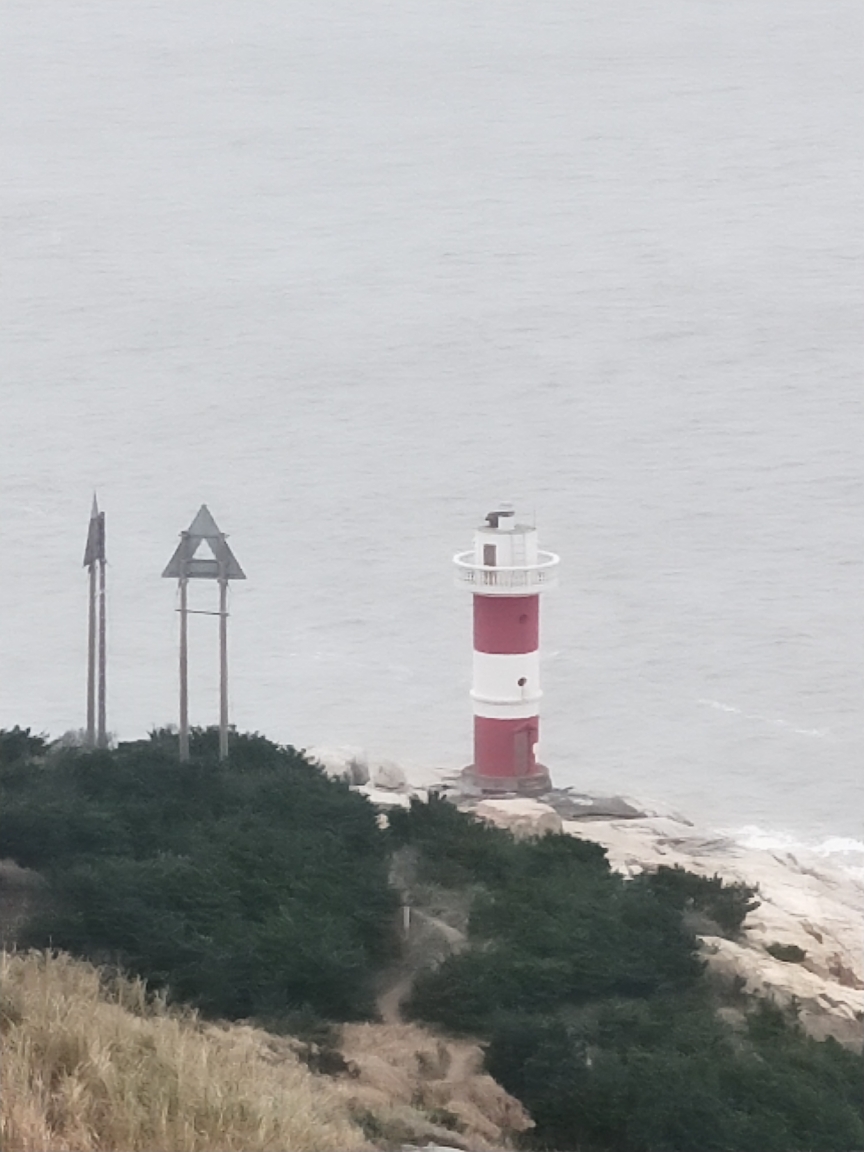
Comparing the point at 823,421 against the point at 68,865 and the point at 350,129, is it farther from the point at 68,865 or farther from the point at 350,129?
the point at 68,865

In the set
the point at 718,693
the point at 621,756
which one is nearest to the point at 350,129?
the point at 718,693

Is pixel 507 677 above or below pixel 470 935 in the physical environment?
above

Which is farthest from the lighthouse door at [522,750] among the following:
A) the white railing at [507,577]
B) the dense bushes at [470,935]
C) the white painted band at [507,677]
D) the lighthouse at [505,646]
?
the dense bushes at [470,935]

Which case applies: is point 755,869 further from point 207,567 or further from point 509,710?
point 207,567

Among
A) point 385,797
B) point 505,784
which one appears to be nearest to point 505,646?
point 505,784

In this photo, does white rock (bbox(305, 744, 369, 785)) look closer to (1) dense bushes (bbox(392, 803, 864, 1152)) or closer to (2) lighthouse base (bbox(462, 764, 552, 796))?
(2) lighthouse base (bbox(462, 764, 552, 796))

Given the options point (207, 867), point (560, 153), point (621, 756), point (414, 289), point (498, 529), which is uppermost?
point (560, 153)
